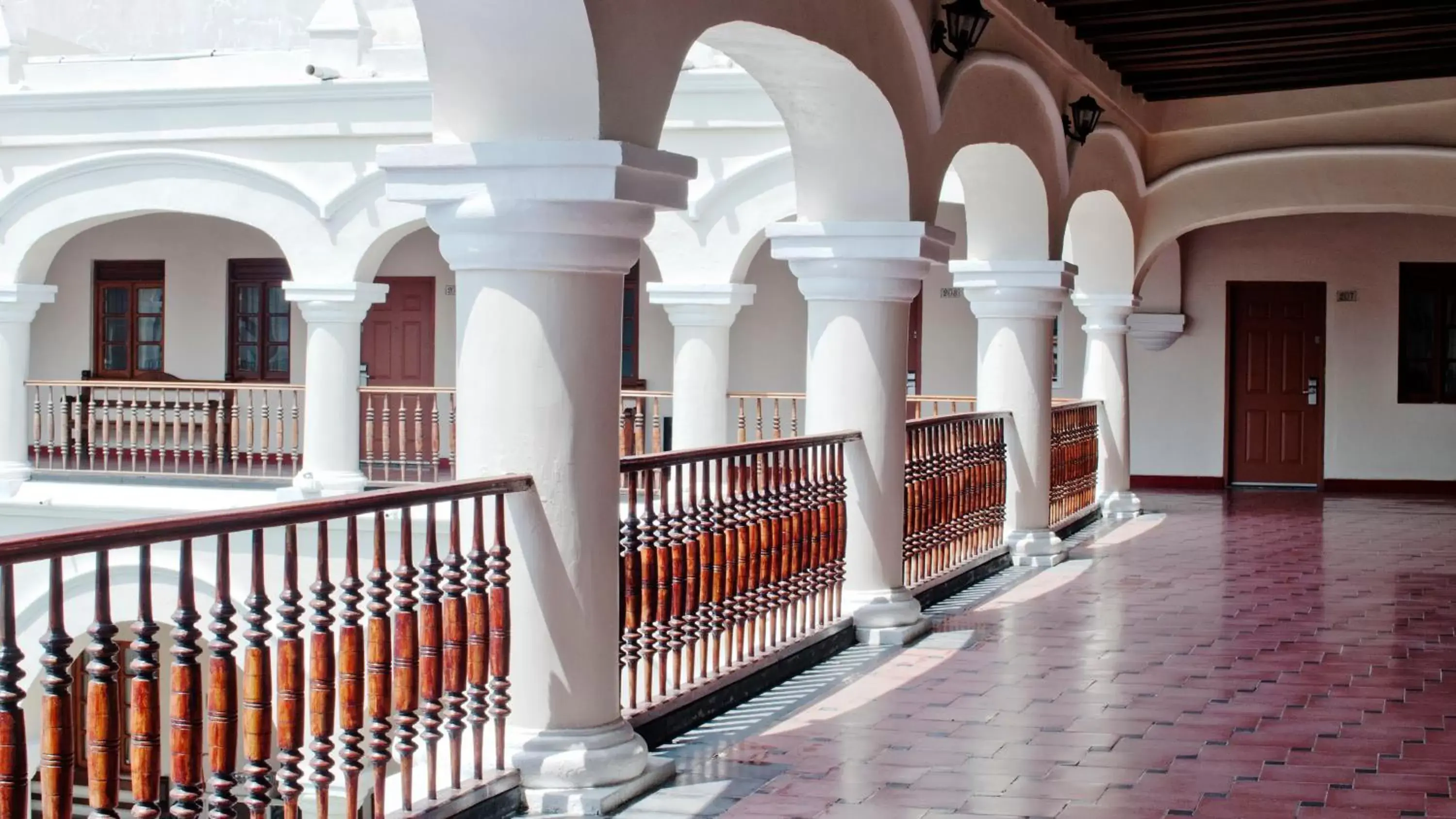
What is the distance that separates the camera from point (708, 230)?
42.8ft

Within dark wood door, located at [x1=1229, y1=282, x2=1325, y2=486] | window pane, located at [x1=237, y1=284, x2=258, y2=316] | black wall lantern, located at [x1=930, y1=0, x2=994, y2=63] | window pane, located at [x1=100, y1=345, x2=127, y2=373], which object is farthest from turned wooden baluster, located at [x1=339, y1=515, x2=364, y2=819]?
window pane, located at [x1=100, y1=345, x2=127, y2=373]

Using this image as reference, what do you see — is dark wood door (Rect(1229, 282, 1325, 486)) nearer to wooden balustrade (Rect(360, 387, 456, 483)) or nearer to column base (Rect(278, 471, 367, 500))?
wooden balustrade (Rect(360, 387, 456, 483))

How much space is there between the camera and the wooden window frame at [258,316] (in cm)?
1741

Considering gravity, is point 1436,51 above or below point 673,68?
above

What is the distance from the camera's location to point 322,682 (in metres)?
3.37

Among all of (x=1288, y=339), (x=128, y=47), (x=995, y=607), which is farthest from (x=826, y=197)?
(x=128, y=47)

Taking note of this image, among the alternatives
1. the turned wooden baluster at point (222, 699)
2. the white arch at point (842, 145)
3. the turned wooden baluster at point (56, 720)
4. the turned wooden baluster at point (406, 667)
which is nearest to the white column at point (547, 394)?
the turned wooden baluster at point (406, 667)

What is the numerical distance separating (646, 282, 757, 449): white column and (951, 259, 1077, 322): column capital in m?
3.60

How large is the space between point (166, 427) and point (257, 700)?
14296 mm

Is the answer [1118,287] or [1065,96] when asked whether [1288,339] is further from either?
[1065,96]

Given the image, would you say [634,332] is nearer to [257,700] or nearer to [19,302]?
[19,302]

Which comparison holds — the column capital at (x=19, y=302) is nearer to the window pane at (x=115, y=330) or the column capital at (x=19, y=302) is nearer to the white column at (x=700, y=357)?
the window pane at (x=115, y=330)

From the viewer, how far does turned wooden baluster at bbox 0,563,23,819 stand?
244cm

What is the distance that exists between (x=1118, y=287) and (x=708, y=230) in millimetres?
3302
